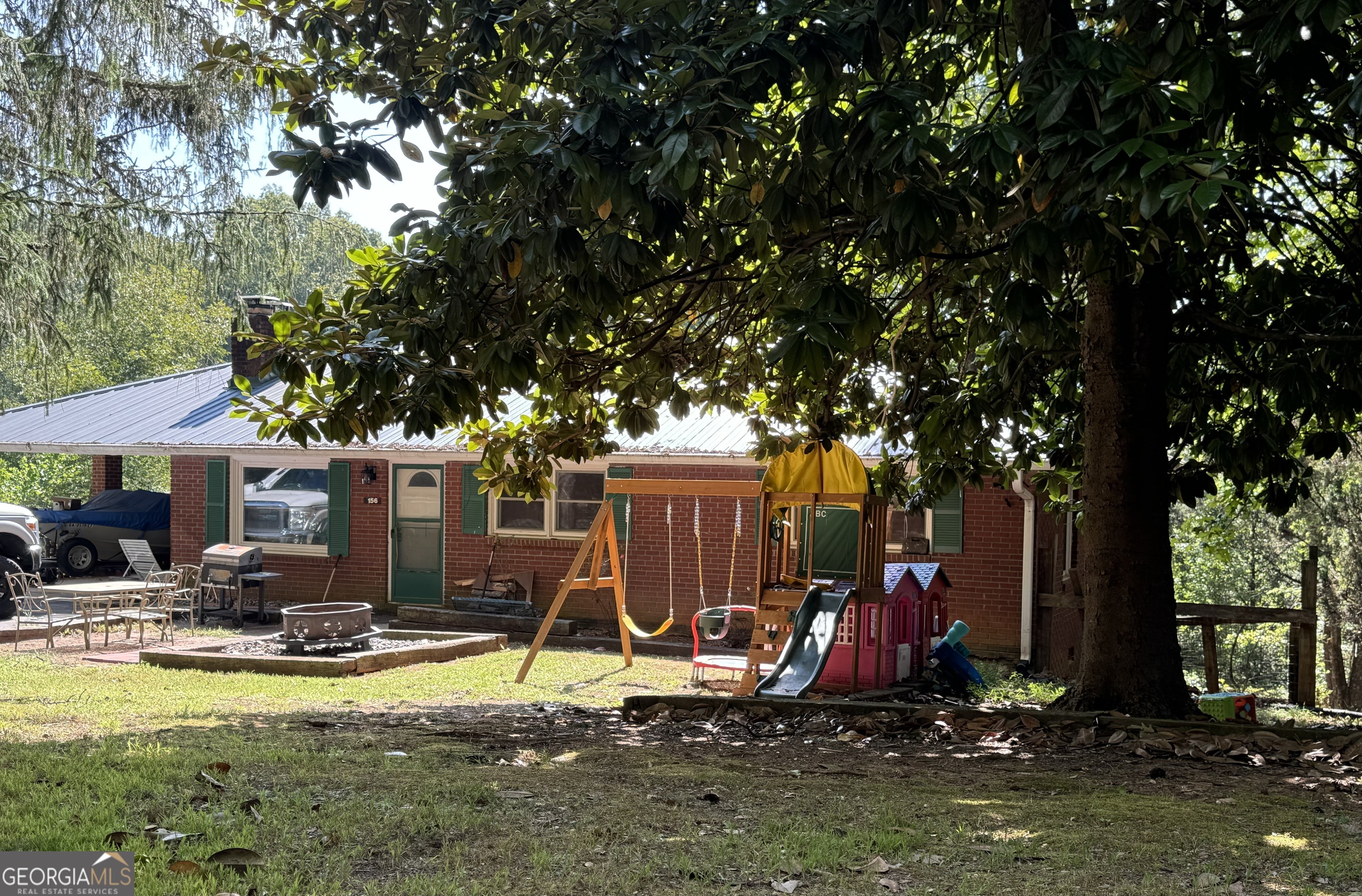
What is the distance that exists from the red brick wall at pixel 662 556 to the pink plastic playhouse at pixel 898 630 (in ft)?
14.2

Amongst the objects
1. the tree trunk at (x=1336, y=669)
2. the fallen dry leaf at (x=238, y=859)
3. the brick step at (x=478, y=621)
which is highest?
the fallen dry leaf at (x=238, y=859)

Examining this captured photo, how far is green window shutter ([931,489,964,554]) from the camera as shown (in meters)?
15.2

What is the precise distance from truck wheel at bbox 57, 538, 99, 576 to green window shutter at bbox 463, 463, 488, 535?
330 inches

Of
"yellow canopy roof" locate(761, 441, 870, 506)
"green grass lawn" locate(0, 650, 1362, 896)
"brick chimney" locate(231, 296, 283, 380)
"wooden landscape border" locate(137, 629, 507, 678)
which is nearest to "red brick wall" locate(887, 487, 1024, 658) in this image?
"yellow canopy roof" locate(761, 441, 870, 506)

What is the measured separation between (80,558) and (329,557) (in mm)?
5868

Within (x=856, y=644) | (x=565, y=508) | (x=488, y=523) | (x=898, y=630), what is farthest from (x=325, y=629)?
(x=898, y=630)

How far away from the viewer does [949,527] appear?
15.3 metres

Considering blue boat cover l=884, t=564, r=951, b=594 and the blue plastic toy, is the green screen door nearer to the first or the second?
blue boat cover l=884, t=564, r=951, b=594

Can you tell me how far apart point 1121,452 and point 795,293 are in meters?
3.77

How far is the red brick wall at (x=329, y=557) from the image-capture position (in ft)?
61.5

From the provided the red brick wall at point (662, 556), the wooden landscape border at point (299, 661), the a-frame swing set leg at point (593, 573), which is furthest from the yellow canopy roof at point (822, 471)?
the wooden landscape border at point (299, 661)

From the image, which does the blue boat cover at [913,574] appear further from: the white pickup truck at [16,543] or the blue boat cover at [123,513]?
the blue boat cover at [123,513]

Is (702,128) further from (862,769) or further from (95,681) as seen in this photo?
(95,681)

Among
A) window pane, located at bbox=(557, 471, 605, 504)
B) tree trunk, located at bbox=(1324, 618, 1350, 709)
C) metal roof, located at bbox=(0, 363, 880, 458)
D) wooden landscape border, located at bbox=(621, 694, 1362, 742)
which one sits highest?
metal roof, located at bbox=(0, 363, 880, 458)
